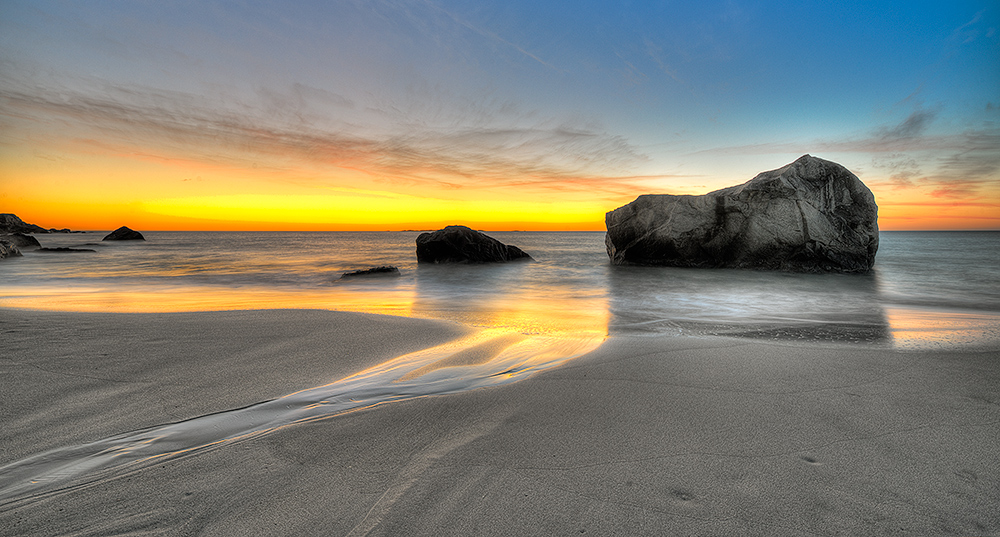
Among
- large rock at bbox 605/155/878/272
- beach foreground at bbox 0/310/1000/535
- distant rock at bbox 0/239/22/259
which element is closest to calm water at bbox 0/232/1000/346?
large rock at bbox 605/155/878/272

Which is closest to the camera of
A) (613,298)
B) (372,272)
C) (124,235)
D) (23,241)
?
(613,298)

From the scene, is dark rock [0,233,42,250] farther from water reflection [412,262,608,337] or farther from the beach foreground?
the beach foreground

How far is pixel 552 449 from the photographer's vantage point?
188cm

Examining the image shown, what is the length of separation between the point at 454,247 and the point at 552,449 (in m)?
15.4

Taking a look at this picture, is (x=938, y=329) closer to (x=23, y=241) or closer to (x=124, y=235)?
(x=23, y=241)

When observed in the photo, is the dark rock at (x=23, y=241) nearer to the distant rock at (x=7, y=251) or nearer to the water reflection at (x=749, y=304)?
the distant rock at (x=7, y=251)

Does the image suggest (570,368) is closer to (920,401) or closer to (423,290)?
(920,401)

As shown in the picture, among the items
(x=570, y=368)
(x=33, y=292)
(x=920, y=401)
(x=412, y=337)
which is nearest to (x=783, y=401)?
(x=920, y=401)

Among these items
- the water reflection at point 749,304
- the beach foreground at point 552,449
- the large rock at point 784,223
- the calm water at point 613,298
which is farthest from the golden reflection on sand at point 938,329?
the large rock at point 784,223

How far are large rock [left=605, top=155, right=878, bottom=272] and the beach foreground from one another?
10.9 meters

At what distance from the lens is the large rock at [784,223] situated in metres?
12.6

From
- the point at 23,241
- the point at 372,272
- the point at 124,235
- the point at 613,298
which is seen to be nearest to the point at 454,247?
the point at 372,272

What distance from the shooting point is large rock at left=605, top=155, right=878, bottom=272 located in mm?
12641

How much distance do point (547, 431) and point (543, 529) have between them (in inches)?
27.0
